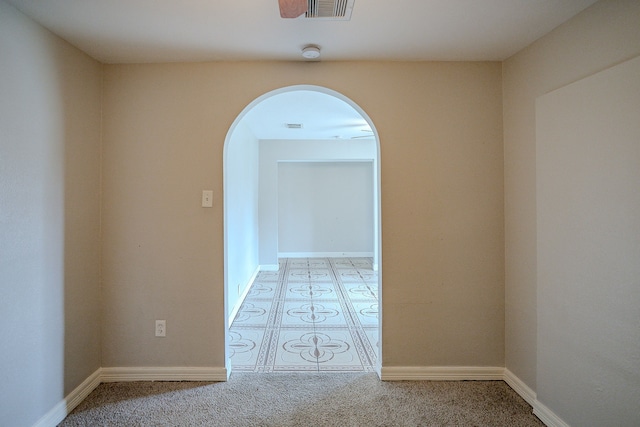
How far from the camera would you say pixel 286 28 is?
189 cm

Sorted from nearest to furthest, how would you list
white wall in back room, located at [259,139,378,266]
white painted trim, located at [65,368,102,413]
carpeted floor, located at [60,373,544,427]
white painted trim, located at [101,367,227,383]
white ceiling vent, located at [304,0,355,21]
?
white ceiling vent, located at [304,0,355,21] → carpeted floor, located at [60,373,544,427] → white painted trim, located at [65,368,102,413] → white painted trim, located at [101,367,227,383] → white wall in back room, located at [259,139,378,266]

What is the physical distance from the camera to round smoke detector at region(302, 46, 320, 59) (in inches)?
83.4

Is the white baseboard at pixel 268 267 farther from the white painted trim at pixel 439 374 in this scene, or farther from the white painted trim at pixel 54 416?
the white painted trim at pixel 54 416

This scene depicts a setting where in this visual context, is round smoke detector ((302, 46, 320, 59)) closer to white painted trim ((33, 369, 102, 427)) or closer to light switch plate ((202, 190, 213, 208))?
light switch plate ((202, 190, 213, 208))

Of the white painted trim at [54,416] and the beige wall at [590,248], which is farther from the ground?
the beige wall at [590,248]

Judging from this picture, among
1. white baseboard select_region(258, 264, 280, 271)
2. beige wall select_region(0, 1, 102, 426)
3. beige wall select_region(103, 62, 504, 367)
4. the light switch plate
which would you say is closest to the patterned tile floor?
white baseboard select_region(258, 264, 280, 271)

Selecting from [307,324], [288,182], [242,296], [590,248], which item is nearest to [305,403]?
[307,324]

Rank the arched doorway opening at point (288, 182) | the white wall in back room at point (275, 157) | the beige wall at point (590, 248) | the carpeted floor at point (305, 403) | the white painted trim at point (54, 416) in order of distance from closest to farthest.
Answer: the beige wall at point (590, 248), the white painted trim at point (54, 416), the carpeted floor at point (305, 403), the arched doorway opening at point (288, 182), the white wall in back room at point (275, 157)

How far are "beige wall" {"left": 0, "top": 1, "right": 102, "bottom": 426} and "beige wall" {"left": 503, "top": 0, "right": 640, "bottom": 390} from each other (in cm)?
295

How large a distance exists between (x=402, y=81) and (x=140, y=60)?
1.89 m

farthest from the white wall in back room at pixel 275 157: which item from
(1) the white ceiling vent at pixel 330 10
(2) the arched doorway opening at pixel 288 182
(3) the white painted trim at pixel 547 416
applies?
(3) the white painted trim at pixel 547 416

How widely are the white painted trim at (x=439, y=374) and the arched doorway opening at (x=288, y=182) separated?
0.46 feet

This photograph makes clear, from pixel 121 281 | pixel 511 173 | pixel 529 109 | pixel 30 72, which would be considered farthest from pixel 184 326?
pixel 529 109

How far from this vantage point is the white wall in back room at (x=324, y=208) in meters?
7.21
